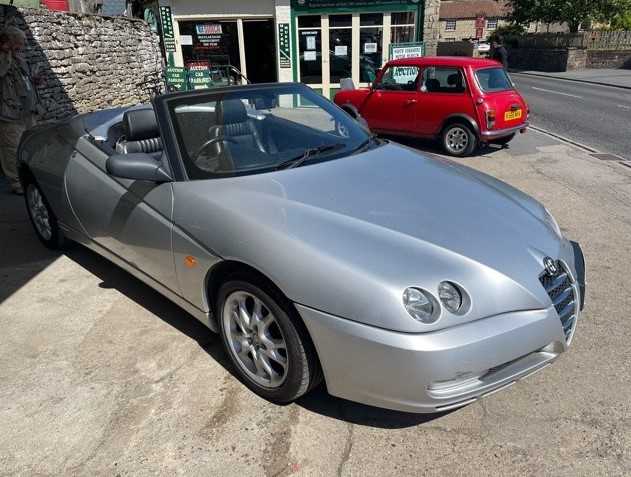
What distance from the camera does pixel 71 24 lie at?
1055cm

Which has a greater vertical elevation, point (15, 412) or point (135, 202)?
point (135, 202)

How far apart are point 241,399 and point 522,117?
7.70 meters

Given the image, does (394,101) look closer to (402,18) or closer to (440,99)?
(440,99)

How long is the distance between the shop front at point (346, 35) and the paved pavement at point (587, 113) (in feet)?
14.5

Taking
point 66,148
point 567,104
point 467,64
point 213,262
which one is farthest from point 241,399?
point 567,104

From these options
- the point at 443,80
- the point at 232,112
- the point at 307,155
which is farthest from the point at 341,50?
the point at 307,155

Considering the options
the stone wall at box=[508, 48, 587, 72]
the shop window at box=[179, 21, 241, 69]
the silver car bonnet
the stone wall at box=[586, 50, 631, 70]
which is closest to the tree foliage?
the stone wall at box=[508, 48, 587, 72]

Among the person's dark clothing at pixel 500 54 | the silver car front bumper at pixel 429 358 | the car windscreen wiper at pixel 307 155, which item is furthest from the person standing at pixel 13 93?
the person's dark clothing at pixel 500 54

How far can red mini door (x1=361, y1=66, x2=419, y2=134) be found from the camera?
894 cm

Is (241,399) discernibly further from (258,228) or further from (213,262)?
(258,228)

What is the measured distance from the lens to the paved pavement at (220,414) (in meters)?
2.30

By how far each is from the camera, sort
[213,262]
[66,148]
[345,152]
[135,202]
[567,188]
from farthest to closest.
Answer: [567,188] → [66,148] → [345,152] → [135,202] → [213,262]

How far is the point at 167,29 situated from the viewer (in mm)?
14500

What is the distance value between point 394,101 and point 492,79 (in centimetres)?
167
